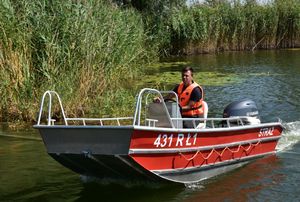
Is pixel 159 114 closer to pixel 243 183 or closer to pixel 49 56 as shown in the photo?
pixel 243 183

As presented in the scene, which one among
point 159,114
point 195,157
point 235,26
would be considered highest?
point 235,26

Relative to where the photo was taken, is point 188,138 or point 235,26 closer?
point 188,138

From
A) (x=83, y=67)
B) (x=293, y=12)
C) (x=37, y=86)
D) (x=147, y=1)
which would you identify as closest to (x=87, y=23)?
(x=83, y=67)

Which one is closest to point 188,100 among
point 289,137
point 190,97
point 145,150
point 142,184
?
point 190,97

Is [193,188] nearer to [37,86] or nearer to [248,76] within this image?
[37,86]

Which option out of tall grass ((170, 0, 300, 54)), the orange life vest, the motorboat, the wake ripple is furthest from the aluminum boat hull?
tall grass ((170, 0, 300, 54))

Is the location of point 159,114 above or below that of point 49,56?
below

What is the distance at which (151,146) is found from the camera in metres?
7.63

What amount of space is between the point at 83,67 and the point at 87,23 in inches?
45.1

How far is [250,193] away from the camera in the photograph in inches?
331

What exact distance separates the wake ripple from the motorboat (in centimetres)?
198

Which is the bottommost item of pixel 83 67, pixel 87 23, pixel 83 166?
pixel 83 166

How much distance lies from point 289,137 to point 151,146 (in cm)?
576

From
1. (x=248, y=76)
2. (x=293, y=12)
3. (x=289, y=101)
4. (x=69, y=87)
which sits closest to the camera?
(x=69, y=87)
